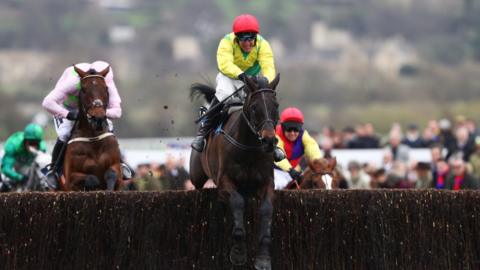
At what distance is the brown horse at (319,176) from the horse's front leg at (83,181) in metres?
2.01

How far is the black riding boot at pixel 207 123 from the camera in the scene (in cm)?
1085

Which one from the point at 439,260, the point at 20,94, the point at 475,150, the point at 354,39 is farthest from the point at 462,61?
the point at 439,260

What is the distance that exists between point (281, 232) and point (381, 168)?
7.61m

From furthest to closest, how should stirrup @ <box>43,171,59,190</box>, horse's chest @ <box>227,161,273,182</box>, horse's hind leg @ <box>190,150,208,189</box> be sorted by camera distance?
stirrup @ <box>43,171,59,190</box> → horse's hind leg @ <box>190,150,208,189</box> → horse's chest @ <box>227,161,273,182</box>

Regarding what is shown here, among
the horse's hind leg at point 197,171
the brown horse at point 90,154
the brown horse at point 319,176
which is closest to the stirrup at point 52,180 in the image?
the brown horse at point 90,154

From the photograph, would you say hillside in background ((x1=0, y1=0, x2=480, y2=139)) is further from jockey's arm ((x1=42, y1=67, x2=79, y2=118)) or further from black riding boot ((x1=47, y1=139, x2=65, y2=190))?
jockey's arm ((x1=42, y1=67, x2=79, y2=118))

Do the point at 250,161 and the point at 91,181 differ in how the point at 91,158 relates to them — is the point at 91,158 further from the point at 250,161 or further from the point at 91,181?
the point at 250,161

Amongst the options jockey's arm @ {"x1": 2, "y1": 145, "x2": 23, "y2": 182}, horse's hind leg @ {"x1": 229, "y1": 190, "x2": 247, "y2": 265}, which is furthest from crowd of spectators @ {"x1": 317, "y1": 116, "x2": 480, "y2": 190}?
horse's hind leg @ {"x1": 229, "y1": 190, "x2": 247, "y2": 265}

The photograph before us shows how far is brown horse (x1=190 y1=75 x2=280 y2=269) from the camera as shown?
962 centimetres

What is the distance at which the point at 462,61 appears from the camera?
40688mm

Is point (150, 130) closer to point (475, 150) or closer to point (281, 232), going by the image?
point (475, 150)

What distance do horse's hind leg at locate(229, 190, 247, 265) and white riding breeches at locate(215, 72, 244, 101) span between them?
124 centimetres

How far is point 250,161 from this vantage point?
394 inches

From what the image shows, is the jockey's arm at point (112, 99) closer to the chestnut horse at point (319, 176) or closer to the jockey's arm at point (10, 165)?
the chestnut horse at point (319, 176)
